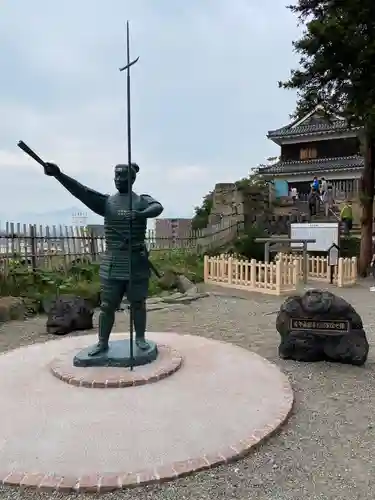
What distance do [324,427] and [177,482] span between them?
1.31 meters

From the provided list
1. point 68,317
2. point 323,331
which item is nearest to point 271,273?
point 68,317

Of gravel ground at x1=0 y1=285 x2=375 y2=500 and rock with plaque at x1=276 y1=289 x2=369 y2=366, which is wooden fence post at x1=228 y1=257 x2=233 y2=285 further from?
rock with plaque at x1=276 y1=289 x2=369 y2=366

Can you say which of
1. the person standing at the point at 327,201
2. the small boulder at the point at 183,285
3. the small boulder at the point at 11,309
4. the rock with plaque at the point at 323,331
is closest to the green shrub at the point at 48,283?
the small boulder at the point at 11,309

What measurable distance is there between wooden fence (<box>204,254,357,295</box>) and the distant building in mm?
3828

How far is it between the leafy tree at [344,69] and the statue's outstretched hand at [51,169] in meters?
10.5

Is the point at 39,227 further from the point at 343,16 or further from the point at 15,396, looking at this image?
the point at 343,16

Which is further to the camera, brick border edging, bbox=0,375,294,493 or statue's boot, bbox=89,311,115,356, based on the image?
statue's boot, bbox=89,311,115,356

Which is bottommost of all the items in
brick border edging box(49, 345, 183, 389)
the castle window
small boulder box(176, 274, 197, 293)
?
brick border edging box(49, 345, 183, 389)

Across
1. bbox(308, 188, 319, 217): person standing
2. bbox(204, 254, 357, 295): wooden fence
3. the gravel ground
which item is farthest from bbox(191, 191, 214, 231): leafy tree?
the gravel ground

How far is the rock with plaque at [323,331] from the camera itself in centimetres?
463

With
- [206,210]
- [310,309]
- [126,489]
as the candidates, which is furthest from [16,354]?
[206,210]

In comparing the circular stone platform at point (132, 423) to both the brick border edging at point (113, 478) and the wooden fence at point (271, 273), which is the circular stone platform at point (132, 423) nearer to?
the brick border edging at point (113, 478)

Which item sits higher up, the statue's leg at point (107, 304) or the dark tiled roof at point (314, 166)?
the dark tiled roof at point (314, 166)

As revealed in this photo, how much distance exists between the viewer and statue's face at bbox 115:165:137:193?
4188 mm
